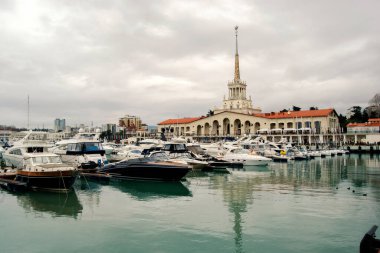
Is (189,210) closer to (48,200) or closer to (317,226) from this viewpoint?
(317,226)

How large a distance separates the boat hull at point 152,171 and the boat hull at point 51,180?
6.70 metres

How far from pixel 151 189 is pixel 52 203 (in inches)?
285

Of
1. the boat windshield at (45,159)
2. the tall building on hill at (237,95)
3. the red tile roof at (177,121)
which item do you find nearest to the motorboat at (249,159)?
the boat windshield at (45,159)

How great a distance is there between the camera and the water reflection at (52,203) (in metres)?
17.9

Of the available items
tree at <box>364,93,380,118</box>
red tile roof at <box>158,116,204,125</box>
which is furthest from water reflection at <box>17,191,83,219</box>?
tree at <box>364,93,380,118</box>

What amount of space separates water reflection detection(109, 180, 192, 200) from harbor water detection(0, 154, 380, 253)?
7cm

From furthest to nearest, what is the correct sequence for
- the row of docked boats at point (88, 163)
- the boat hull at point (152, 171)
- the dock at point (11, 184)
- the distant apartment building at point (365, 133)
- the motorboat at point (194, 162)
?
the distant apartment building at point (365, 133), the motorboat at point (194, 162), the boat hull at point (152, 171), the dock at point (11, 184), the row of docked boats at point (88, 163)

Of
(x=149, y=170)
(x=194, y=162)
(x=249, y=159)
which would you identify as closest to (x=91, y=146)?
(x=149, y=170)

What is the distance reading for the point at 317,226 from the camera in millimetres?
14836

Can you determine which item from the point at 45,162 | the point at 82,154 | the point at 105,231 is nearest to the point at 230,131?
the point at 82,154

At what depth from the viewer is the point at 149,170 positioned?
91.4 ft

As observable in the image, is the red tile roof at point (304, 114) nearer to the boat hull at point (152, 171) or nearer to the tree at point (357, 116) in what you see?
the tree at point (357, 116)

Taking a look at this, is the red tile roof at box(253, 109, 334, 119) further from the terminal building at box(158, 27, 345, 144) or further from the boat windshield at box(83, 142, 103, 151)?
the boat windshield at box(83, 142, 103, 151)

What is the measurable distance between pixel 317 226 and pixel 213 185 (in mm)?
12793
